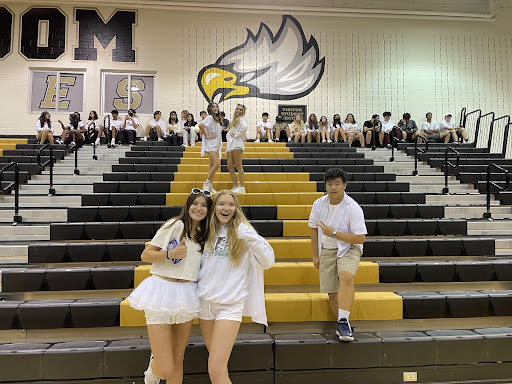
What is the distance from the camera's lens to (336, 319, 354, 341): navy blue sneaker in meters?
2.77

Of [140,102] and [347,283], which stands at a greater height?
[140,102]

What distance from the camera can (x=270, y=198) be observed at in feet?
17.0

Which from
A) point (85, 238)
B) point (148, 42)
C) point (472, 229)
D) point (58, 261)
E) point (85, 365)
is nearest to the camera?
point (85, 365)

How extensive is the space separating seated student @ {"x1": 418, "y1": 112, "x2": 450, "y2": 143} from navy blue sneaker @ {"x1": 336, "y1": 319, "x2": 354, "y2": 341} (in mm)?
7607

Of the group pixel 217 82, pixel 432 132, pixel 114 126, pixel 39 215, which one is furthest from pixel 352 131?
pixel 39 215

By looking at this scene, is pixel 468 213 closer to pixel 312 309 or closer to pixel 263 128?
pixel 312 309

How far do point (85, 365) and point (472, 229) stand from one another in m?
4.42

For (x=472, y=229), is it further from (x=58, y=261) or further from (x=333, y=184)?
(x=58, y=261)

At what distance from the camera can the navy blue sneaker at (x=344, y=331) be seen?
2770 millimetres

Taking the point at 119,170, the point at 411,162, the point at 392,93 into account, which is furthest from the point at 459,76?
the point at 119,170

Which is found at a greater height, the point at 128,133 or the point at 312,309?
the point at 128,133

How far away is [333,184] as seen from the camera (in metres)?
2.78

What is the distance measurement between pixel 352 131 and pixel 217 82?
4.03m

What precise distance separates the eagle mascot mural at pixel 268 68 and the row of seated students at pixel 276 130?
42.4 inches
